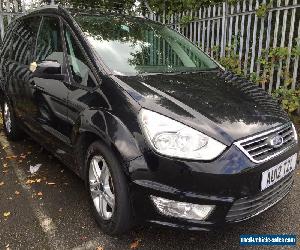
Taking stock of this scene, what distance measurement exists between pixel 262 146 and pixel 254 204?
1.31 feet

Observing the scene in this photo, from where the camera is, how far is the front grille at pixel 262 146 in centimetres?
237

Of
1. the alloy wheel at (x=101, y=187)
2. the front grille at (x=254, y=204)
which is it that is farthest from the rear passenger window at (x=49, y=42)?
the front grille at (x=254, y=204)

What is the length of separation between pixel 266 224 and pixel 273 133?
2.85 ft

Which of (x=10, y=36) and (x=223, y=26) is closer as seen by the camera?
(x=10, y=36)

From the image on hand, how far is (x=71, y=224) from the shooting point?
303 centimetres

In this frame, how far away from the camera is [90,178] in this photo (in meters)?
2.98

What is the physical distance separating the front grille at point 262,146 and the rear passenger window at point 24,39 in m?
2.78

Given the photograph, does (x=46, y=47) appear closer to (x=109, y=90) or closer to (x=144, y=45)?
(x=144, y=45)

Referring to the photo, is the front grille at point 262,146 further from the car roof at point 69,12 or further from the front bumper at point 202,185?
the car roof at point 69,12

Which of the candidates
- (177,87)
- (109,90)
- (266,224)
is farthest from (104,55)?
(266,224)

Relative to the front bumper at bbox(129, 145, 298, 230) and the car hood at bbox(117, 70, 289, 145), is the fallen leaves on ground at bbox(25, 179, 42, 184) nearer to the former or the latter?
the car hood at bbox(117, 70, 289, 145)

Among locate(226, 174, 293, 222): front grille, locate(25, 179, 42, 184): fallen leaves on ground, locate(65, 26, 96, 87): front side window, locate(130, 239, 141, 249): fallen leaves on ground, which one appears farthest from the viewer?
locate(25, 179, 42, 184): fallen leaves on ground

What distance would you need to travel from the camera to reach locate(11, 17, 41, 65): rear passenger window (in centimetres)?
417

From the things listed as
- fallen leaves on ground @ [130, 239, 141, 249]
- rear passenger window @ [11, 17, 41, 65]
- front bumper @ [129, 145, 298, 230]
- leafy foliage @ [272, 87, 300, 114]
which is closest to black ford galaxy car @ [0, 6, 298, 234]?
front bumper @ [129, 145, 298, 230]
